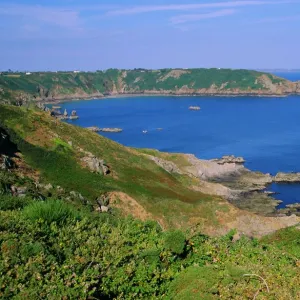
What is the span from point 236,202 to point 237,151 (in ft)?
148

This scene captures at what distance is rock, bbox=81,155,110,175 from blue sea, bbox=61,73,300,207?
34.2 m

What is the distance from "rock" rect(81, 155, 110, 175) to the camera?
44375mm

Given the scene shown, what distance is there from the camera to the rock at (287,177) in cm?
7550

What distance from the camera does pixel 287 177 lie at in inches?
2995

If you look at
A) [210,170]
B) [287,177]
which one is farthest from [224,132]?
[210,170]

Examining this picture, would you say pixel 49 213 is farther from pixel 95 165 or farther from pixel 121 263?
pixel 95 165

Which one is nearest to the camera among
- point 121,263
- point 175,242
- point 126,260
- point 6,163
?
point 121,263

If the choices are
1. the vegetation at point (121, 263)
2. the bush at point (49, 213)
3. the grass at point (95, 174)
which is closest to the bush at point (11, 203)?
the vegetation at point (121, 263)

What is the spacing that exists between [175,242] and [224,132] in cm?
12287

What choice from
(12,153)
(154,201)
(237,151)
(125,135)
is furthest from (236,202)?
(125,135)

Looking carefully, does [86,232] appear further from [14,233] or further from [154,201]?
[154,201]

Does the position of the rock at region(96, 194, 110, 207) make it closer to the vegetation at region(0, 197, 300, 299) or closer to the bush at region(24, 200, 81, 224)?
the bush at region(24, 200, 81, 224)

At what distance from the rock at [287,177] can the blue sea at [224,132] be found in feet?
5.92

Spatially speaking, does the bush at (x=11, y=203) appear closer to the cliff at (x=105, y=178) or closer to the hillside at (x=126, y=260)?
the hillside at (x=126, y=260)
